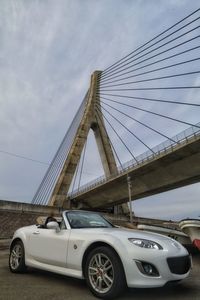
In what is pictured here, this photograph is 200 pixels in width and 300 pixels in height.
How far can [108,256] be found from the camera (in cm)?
435

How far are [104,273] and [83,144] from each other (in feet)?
135

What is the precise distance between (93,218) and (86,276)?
155 centimetres

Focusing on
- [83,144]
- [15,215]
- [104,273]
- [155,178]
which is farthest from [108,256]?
[83,144]

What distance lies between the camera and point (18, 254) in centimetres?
628

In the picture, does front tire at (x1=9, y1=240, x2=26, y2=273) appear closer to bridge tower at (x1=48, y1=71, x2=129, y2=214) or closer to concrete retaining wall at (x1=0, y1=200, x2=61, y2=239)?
concrete retaining wall at (x1=0, y1=200, x2=61, y2=239)

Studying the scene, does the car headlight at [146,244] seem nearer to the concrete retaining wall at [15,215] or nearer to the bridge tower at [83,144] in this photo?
the concrete retaining wall at [15,215]

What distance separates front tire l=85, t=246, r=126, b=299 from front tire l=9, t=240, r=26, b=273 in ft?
6.52

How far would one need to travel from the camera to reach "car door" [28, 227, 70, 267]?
508 centimetres

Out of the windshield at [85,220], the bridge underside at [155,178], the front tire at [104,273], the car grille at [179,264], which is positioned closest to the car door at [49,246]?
the windshield at [85,220]

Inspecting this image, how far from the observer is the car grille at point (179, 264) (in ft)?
13.9

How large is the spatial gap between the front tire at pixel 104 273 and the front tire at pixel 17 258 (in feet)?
6.52

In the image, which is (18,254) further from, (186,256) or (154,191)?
(154,191)

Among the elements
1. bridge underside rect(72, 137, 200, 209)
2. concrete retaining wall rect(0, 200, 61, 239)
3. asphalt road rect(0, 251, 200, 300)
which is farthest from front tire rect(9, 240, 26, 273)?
bridge underside rect(72, 137, 200, 209)

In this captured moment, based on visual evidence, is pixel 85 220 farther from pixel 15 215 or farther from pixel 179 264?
pixel 15 215
